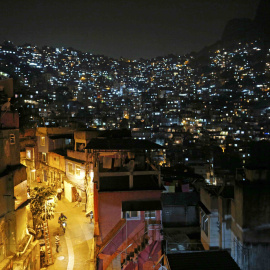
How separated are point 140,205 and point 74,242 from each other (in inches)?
290

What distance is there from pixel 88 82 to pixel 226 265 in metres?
150

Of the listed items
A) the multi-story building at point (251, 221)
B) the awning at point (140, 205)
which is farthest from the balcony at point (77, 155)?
the multi-story building at point (251, 221)

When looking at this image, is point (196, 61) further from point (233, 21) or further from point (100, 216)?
point (100, 216)

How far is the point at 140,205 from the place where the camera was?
10.4 meters

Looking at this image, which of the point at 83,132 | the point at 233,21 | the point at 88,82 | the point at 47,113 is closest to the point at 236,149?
the point at 83,132

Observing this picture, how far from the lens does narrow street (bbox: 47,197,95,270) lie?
13.2m

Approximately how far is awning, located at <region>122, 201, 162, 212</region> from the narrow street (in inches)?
158

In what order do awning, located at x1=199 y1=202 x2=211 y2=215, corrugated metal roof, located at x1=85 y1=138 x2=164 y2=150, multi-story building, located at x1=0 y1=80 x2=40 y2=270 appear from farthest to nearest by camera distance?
corrugated metal roof, located at x1=85 y1=138 x2=164 y2=150 → multi-story building, located at x1=0 y1=80 x2=40 y2=270 → awning, located at x1=199 y1=202 x2=211 y2=215

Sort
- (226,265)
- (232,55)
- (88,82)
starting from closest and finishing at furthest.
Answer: (226,265) → (232,55) → (88,82)

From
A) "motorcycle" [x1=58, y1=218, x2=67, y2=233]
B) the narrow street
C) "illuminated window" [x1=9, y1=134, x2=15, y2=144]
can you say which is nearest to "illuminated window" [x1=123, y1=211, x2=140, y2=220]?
the narrow street

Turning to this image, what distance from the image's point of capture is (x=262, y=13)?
129m

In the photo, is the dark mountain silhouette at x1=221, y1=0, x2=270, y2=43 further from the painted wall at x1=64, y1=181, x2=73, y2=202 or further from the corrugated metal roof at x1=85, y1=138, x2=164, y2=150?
the corrugated metal roof at x1=85, y1=138, x2=164, y2=150

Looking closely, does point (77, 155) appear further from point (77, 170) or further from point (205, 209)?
point (205, 209)

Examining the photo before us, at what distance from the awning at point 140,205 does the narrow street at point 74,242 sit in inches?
158
